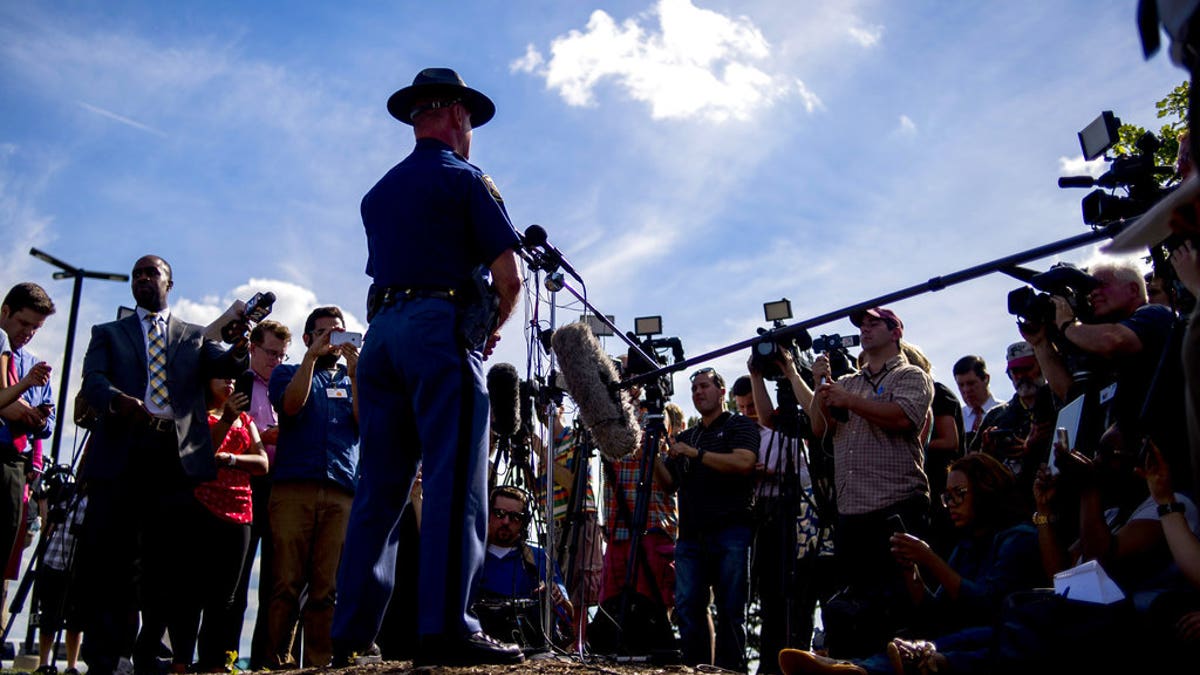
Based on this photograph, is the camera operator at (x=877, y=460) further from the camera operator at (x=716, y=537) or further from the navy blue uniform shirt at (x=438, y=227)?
the navy blue uniform shirt at (x=438, y=227)

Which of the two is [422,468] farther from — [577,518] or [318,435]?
[577,518]

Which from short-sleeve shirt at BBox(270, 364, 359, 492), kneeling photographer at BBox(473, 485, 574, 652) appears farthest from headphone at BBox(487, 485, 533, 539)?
short-sleeve shirt at BBox(270, 364, 359, 492)

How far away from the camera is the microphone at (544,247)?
472cm

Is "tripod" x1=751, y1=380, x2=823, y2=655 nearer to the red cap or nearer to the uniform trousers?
the red cap

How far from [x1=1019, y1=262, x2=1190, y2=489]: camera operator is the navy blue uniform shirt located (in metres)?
2.47

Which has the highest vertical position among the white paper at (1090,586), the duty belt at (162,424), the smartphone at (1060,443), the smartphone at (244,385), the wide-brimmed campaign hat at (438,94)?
the wide-brimmed campaign hat at (438,94)

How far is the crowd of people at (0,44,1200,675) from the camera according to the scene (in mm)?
3744

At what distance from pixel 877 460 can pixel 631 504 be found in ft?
8.08

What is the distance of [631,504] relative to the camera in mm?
7656

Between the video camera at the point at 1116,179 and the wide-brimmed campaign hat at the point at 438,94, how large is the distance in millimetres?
2600

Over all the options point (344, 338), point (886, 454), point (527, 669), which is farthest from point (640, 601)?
point (527, 669)

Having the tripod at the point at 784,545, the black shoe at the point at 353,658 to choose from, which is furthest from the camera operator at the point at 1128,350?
the black shoe at the point at 353,658

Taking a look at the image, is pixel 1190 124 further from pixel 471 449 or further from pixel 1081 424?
pixel 1081 424

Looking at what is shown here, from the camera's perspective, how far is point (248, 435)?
20.5ft
